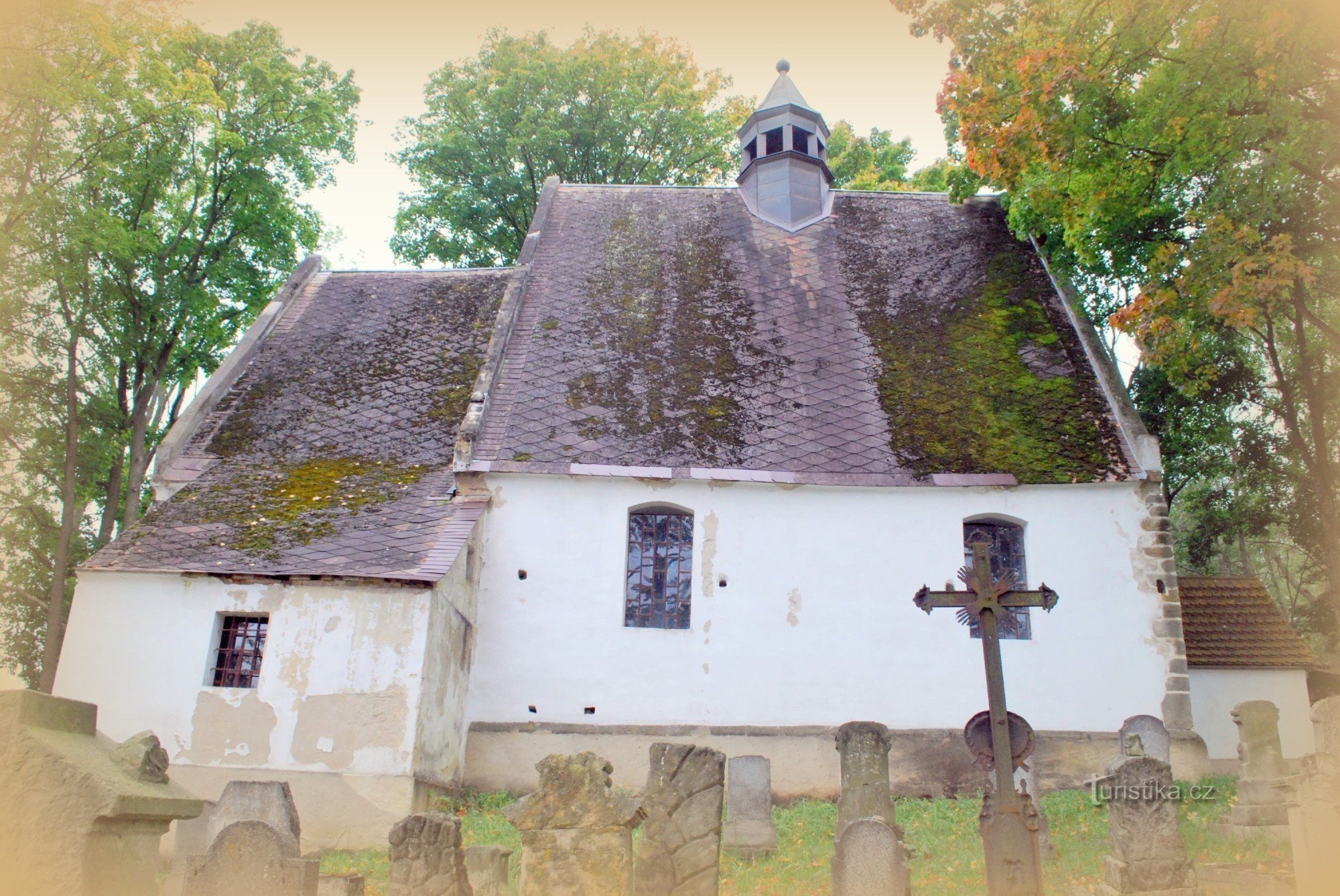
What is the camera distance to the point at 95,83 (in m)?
15.4

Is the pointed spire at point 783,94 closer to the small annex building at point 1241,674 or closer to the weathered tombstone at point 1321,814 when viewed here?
the small annex building at point 1241,674

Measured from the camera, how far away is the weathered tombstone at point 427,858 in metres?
6.40

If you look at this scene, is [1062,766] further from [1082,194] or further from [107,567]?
[107,567]

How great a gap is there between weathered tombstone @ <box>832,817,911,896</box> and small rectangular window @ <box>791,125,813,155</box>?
17228 millimetres

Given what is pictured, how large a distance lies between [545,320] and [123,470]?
1072cm

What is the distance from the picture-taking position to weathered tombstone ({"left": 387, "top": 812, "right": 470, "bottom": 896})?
6402 mm

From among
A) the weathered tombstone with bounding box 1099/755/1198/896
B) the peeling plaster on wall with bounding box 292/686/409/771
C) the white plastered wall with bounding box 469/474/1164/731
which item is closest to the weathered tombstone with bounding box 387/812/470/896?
the weathered tombstone with bounding box 1099/755/1198/896

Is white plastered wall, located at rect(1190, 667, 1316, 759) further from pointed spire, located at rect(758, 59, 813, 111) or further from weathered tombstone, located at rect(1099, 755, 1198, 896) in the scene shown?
pointed spire, located at rect(758, 59, 813, 111)

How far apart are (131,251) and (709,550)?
444 inches

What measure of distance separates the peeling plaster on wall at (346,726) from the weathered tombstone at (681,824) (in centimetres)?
523

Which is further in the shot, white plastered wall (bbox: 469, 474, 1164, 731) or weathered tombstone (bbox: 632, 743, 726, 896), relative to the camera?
white plastered wall (bbox: 469, 474, 1164, 731)

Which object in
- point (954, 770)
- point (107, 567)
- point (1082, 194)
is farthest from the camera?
point (1082, 194)

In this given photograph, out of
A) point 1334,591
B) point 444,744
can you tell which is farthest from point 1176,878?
point 1334,591

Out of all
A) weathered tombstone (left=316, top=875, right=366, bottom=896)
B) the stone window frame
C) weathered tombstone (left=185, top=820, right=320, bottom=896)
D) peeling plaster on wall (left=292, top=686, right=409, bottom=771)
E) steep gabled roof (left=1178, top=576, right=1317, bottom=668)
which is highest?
steep gabled roof (left=1178, top=576, right=1317, bottom=668)
